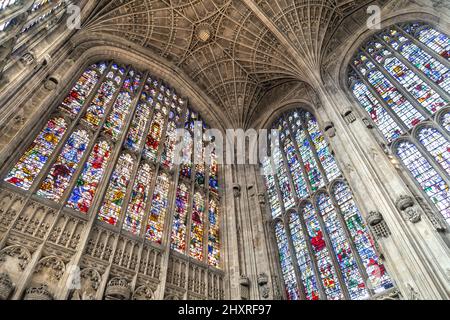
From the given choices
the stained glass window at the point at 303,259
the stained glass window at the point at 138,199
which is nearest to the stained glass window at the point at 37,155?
the stained glass window at the point at 138,199

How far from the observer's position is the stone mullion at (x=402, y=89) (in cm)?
1012

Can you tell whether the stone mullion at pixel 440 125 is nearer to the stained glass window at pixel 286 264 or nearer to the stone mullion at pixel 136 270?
the stained glass window at pixel 286 264

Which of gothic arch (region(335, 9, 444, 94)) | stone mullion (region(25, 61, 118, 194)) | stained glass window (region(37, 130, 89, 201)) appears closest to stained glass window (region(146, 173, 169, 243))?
stained glass window (region(37, 130, 89, 201))

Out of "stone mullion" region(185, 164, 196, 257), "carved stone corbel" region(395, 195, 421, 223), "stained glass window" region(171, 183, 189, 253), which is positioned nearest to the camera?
"carved stone corbel" region(395, 195, 421, 223)

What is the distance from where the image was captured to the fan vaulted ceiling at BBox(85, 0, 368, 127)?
1426 cm

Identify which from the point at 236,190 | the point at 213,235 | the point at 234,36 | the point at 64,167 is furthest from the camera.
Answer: the point at 234,36

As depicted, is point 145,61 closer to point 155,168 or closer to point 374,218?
point 155,168

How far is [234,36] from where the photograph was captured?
15.7 meters

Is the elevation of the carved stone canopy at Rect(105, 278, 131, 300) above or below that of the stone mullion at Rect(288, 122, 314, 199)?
below

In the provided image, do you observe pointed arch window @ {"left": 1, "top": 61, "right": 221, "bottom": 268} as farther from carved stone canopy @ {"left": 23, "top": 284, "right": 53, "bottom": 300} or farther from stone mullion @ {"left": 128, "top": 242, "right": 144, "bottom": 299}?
carved stone canopy @ {"left": 23, "top": 284, "right": 53, "bottom": 300}

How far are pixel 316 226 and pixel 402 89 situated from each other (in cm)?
578

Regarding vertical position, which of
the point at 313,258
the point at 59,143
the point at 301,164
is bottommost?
the point at 313,258

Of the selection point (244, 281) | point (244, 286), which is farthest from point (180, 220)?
point (244, 286)

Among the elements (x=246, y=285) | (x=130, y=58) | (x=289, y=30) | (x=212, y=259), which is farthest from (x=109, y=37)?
(x=246, y=285)
